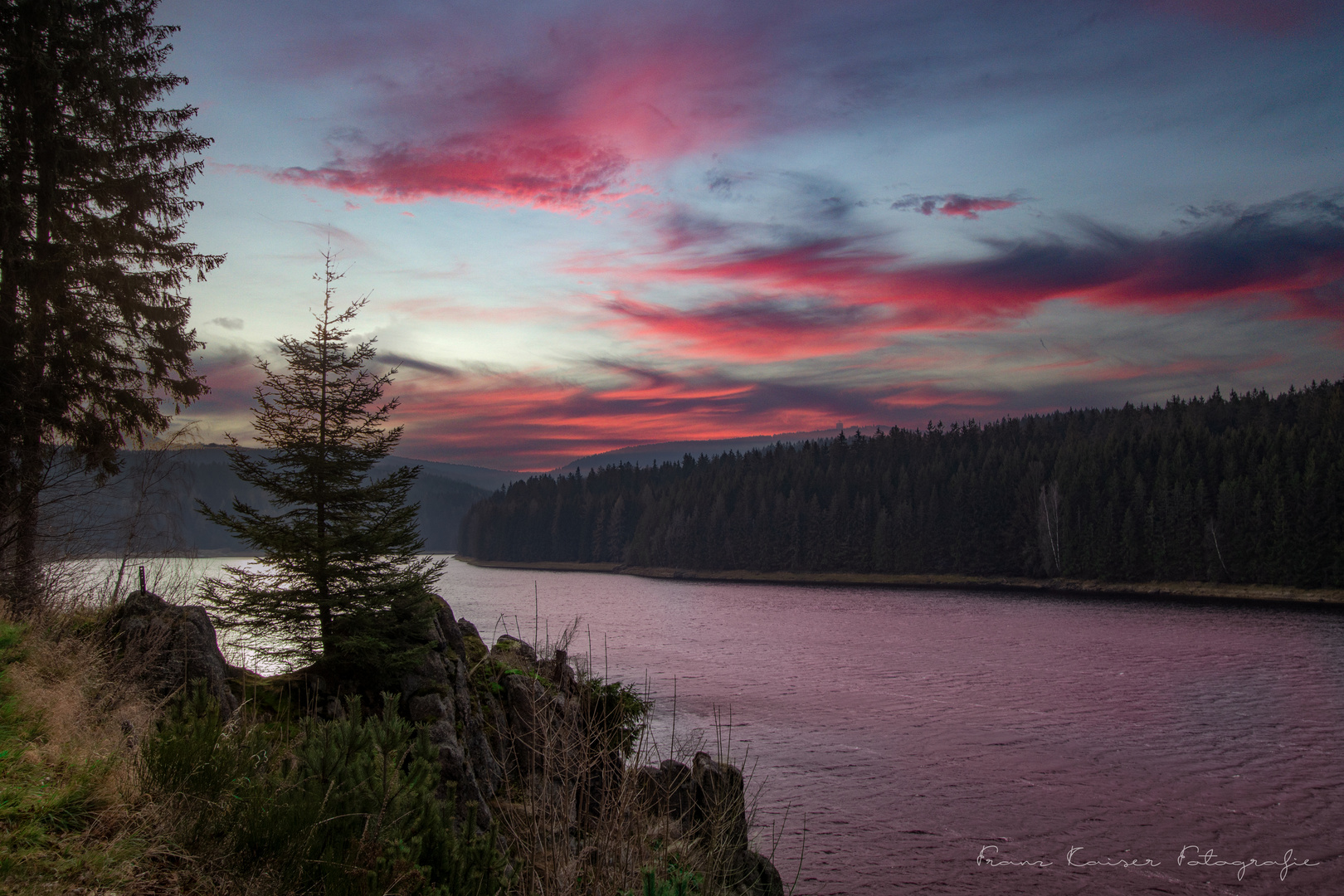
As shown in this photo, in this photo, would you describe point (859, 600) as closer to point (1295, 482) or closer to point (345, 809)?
point (1295, 482)

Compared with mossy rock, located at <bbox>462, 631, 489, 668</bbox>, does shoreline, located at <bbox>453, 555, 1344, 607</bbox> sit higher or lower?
lower

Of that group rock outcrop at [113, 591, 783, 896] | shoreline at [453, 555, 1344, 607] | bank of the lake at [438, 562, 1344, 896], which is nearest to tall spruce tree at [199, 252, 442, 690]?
rock outcrop at [113, 591, 783, 896]

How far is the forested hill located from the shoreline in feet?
5.48

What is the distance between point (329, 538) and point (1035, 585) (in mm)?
101659

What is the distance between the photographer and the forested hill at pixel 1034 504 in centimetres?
8319

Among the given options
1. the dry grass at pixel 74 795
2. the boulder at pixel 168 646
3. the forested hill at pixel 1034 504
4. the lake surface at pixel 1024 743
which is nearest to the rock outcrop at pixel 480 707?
the boulder at pixel 168 646

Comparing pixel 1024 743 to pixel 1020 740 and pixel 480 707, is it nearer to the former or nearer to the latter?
pixel 1020 740

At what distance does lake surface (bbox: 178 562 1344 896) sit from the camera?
17281 mm

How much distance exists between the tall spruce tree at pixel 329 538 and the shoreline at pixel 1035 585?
8719cm

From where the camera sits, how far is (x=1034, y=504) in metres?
105

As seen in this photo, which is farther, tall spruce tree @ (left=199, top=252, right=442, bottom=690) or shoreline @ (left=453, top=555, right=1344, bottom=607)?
shoreline @ (left=453, top=555, right=1344, bottom=607)

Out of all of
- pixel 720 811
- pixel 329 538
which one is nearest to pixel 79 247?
pixel 329 538

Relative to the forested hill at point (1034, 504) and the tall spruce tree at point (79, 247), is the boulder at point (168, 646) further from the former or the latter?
the forested hill at point (1034, 504)

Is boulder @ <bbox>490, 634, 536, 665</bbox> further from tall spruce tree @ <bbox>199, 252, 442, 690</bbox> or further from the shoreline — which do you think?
the shoreline
